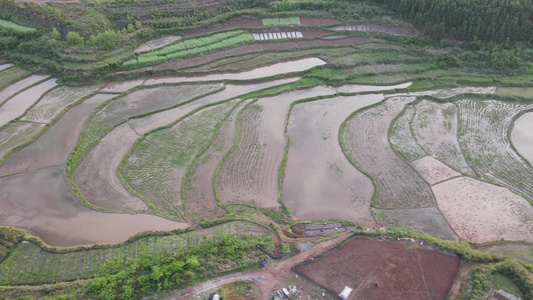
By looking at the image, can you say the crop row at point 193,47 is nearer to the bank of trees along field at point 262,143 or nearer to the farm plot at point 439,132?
the bank of trees along field at point 262,143

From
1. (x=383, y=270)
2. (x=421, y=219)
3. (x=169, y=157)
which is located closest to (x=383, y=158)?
(x=421, y=219)

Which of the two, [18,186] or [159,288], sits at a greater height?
[18,186]

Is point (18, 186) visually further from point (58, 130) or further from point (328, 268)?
point (328, 268)

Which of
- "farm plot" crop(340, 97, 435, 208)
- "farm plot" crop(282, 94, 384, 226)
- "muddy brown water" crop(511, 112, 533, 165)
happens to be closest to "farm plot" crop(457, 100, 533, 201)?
"muddy brown water" crop(511, 112, 533, 165)

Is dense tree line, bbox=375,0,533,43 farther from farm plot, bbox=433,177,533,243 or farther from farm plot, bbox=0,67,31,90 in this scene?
farm plot, bbox=0,67,31,90

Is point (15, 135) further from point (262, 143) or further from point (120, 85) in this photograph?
point (262, 143)

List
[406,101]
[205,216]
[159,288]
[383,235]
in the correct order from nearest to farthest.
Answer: [159,288]
[383,235]
[205,216]
[406,101]

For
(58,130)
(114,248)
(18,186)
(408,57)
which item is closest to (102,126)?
(58,130)
